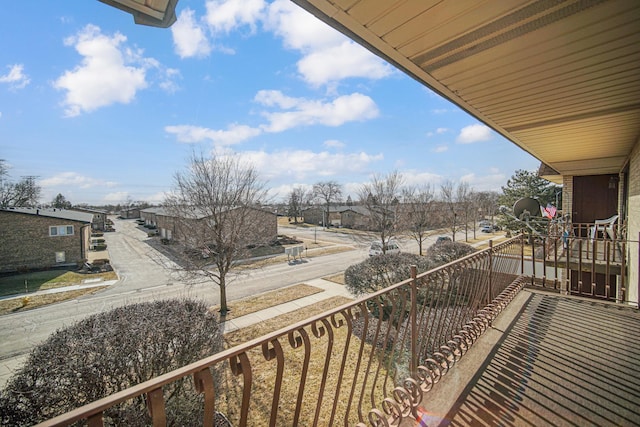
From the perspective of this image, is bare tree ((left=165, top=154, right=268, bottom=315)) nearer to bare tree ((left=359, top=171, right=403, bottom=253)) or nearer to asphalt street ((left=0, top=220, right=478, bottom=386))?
asphalt street ((left=0, top=220, right=478, bottom=386))

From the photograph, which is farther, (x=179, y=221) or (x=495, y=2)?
(x=179, y=221)

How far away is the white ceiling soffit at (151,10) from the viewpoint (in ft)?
4.17

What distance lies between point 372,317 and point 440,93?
6.92 meters

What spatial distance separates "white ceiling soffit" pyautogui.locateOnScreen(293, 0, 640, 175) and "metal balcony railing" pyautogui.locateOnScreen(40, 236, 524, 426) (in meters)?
1.80


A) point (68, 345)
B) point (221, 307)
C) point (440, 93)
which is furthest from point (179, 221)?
point (440, 93)

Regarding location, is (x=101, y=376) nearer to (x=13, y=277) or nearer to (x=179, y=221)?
(x=179, y=221)

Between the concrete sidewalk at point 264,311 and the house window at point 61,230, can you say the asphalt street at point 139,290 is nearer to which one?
the concrete sidewalk at point 264,311

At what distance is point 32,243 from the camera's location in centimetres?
1828

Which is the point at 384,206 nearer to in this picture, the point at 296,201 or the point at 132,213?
the point at 296,201

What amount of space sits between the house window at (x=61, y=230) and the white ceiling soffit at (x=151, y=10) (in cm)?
2497

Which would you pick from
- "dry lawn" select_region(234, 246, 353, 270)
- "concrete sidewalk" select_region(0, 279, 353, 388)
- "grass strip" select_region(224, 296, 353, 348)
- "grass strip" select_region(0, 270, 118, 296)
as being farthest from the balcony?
"grass strip" select_region(0, 270, 118, 296)

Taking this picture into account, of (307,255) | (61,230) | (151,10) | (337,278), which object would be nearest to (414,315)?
(151,10)

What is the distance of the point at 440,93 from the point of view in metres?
3.00

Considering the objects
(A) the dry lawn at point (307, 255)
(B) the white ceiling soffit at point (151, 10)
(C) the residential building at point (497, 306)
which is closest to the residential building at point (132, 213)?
(A) the dry lawn at point (307, 255)
